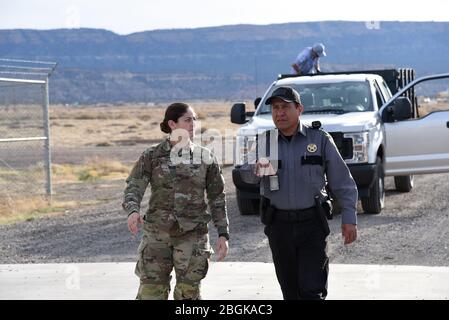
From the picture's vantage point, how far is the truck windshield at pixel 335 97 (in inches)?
Answer: 582

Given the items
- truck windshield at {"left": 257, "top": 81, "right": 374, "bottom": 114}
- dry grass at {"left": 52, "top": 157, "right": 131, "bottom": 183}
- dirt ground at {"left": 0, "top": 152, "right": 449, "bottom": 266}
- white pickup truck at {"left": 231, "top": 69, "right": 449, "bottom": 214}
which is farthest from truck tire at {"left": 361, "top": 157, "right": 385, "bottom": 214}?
dry grass at {"left": 52, "top": 157, "right": 131, "bottom": 183}

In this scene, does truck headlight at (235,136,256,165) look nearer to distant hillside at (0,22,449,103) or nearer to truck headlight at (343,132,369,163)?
truck headlight at (343,132,369,163)

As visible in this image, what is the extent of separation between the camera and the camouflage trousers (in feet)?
21.6

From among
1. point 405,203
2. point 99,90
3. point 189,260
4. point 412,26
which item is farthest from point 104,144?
point 412,26

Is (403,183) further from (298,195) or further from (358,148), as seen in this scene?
(298,195)

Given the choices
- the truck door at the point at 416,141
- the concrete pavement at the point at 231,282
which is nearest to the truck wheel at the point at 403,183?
the truck door at the point at 416,141

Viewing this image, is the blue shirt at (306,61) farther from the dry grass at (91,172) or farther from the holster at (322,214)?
the holster at (322,214)

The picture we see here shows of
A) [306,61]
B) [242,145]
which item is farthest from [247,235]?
[306,61]

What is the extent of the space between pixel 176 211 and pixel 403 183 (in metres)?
11.8

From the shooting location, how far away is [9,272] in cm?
1009

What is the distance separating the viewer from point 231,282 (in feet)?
30.2

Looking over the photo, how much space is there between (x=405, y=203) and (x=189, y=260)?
10.2 metres
